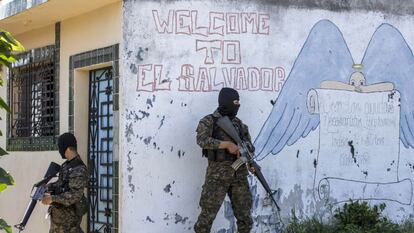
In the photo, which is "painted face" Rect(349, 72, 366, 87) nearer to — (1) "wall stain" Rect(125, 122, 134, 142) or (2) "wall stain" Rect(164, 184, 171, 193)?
(2) "wall stain" Rect(164, 184, 171, 193)

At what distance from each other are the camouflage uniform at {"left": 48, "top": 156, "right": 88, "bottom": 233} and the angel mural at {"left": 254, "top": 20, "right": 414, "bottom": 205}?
2123 mm

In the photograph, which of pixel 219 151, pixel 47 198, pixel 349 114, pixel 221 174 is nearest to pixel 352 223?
pixel 349 114

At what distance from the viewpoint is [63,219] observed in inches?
263

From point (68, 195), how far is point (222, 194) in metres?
1.51

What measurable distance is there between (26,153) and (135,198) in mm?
3114

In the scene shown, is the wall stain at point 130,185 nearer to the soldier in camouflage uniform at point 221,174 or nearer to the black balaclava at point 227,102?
the soldier in camouflage uniform at point 221,174

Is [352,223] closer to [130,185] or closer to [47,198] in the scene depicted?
[130,185]

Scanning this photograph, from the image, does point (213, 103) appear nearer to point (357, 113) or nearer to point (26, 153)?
point (357, 113)

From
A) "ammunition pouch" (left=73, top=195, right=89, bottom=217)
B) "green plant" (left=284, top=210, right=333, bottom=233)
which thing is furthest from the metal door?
"green plant" (left=284, top=210, right=333, bottom=233)

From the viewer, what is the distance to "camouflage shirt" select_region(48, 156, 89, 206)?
6484 millimetres

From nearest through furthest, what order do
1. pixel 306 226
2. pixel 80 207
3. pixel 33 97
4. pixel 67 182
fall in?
pixel 67 182 → pixel 80 207 → pixel 306 226 → pixel 33 97

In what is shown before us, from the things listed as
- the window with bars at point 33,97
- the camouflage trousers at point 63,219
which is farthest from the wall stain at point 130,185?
the window with bars at point 33,97

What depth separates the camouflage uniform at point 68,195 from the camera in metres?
6.50

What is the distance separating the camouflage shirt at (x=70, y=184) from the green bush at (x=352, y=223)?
2.48 metres
